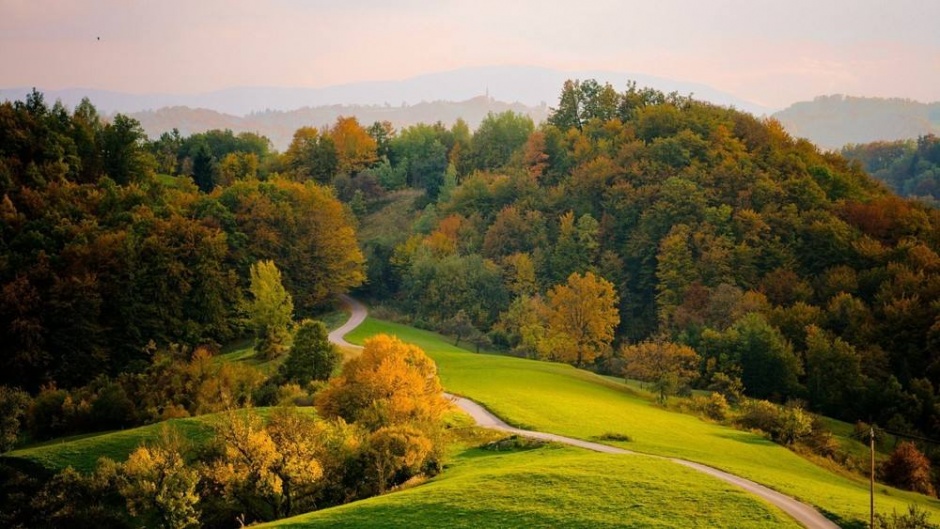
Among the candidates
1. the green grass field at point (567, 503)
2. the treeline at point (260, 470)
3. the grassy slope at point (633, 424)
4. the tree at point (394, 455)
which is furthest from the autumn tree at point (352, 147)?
the green grass field at point (567, 503)

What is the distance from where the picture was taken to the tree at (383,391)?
37.6m

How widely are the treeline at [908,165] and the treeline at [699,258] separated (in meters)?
35.9

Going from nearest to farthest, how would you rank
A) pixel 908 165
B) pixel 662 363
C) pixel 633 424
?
pixel 633 424, pixel 662 363, pixel 908 165

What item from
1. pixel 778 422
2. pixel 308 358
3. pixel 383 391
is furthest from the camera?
pixel 308 358

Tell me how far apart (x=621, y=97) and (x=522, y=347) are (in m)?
59.1

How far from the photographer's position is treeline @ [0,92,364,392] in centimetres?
6888

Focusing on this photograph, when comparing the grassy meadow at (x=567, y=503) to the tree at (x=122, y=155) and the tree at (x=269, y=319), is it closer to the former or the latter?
the tree at (x=269, y=319)

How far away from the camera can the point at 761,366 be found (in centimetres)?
6738

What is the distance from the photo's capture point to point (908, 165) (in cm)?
14312

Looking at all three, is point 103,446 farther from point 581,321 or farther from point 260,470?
point 581,321

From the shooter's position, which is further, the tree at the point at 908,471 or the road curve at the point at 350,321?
the road curve at the point at 350,321

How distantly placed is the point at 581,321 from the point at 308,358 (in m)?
35.6

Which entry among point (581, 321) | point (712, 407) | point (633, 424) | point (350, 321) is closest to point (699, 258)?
point (581, 321)

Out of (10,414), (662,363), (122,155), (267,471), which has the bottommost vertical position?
(662,363)
